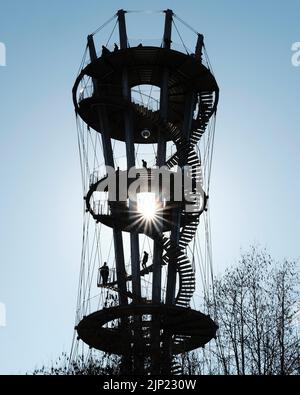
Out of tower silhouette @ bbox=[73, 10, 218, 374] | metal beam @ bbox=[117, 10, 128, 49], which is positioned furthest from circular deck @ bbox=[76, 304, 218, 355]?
metal beam @ bbox=[117, 10, 128, 49]

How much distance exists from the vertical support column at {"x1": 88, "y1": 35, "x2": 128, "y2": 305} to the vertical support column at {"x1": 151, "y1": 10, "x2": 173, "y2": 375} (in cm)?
178

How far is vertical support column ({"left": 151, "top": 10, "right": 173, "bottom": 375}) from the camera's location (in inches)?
1463

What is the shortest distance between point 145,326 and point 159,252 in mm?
4226

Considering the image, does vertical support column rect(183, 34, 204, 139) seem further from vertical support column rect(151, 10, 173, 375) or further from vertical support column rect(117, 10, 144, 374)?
vertical support column rect(117, 10, 144, 374)

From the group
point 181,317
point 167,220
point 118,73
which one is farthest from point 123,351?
point 118,73

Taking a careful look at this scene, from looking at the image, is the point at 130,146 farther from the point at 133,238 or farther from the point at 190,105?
the point at 133,238

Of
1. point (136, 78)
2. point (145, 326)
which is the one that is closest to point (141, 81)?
point (136, 78)

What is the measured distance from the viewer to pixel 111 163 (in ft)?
136

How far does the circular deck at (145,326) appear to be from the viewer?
1438 inches

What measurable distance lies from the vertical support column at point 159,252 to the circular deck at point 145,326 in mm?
485

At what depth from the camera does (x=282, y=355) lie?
38.1 metres
